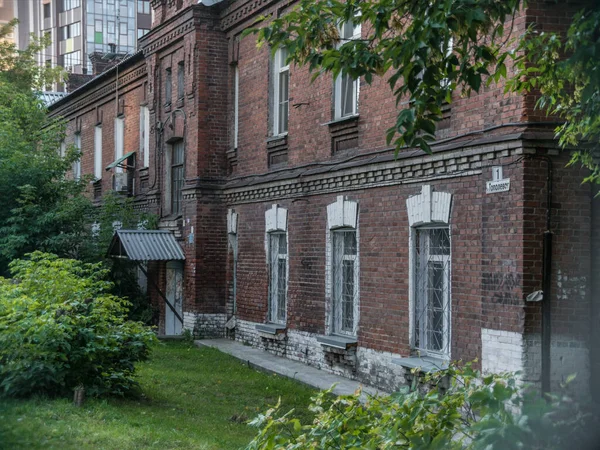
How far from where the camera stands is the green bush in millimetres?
9602

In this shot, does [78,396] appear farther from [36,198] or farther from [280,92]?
[36,198]

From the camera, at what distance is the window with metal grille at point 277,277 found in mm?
16344

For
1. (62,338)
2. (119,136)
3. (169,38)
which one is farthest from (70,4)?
(62,338)

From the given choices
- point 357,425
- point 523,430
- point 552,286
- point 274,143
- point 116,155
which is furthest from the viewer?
point 116,155

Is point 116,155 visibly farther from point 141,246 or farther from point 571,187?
point 571,187

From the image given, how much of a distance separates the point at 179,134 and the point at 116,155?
6.88 metres

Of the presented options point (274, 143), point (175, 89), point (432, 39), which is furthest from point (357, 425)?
point (175, 89)

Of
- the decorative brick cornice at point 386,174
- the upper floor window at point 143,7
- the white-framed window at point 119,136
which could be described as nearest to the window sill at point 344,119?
Answer: the decorative brick cornice at point 386,174

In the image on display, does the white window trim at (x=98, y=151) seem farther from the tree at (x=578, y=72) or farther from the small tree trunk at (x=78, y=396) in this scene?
the tree at (x=578, y=72)

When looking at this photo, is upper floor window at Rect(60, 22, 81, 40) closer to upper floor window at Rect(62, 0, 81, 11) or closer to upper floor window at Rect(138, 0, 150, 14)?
upper floor window at Rect(62, 0, 81, 11)

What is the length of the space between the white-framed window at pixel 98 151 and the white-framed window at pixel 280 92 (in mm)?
12707

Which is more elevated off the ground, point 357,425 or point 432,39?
point 432,39

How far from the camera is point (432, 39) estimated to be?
632cm

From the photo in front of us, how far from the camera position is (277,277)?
1655 cm
